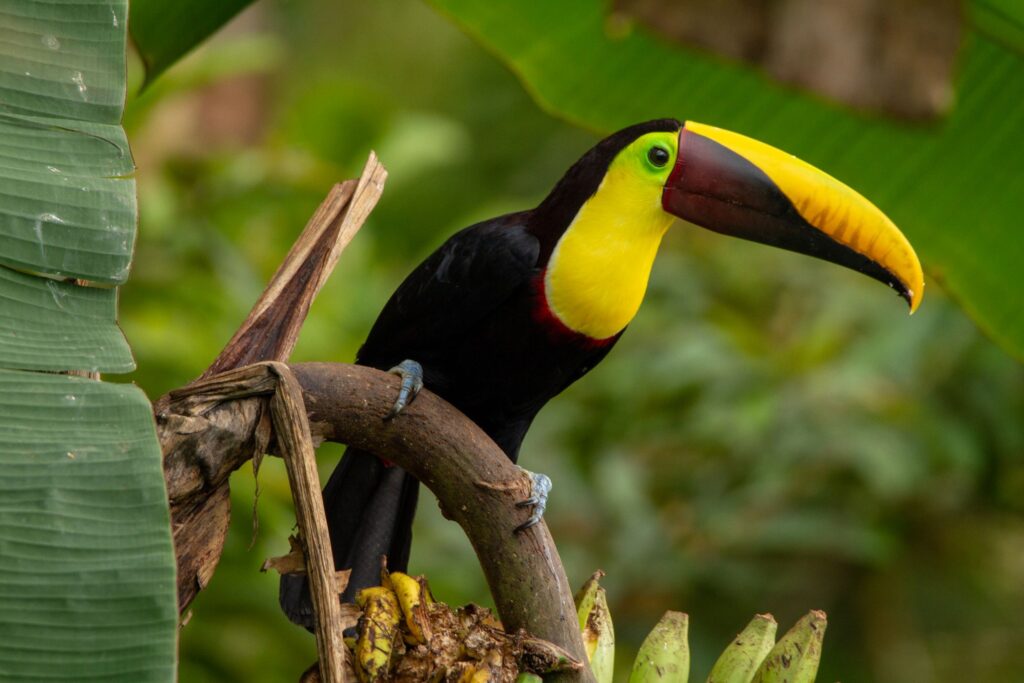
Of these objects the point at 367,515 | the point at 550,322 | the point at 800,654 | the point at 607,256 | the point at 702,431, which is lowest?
the point at 702,431

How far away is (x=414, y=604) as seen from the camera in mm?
1300

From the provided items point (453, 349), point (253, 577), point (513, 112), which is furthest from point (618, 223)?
point (513, 112)

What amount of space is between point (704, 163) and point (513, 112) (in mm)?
4607

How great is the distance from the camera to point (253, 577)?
10.2 ft

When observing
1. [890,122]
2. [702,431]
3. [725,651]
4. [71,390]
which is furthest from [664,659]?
[702,431]

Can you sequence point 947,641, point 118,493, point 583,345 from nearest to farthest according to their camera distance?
point 118,493 → point 583,345 → point 947,641

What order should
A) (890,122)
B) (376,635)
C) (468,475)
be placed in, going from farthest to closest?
(890,122) → (468,475) → (376,635)

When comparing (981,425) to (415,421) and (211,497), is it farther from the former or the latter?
(211,497)

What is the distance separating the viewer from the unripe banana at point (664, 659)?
1.46 m

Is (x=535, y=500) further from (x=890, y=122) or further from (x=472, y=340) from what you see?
(x=890, y=122)

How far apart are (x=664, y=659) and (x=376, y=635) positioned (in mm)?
389

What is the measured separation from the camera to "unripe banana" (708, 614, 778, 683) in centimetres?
146

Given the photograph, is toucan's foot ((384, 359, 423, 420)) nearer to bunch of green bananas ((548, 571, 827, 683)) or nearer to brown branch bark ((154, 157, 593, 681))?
brown branch bark ((154, 157, 593, 681))

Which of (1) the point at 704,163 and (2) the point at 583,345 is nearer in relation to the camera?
(1) the point at 704,163
